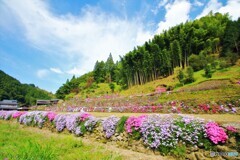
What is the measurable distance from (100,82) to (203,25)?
130 feet

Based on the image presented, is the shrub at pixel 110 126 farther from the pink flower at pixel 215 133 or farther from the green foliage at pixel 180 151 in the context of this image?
the pink flower at pixel 215 133

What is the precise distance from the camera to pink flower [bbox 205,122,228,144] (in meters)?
3.56

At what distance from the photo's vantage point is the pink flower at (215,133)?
3562mm

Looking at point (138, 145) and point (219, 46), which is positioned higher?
point (219, 46)

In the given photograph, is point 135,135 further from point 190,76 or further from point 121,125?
point 190,76

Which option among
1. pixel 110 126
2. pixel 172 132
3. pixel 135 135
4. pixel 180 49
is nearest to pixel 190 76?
pixel 180 49

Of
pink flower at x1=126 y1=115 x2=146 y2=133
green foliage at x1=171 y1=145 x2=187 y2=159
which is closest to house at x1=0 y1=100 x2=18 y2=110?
pink flower at x1=126 y1=115 x2=146 y2=133

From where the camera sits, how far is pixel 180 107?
35.7 feet

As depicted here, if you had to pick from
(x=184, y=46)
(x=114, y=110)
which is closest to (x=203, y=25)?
(x=184, y=46)

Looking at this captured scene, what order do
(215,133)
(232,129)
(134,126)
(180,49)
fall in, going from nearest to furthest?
(232,129) < (215,133) < (134,126) < (180,49)

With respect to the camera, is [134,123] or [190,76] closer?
[134,123]

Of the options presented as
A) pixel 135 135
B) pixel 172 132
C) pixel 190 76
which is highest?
pixel 190 76

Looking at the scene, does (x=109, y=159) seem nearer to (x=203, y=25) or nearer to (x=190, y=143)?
(x=190, y=143)

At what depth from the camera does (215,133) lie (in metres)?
3.63
